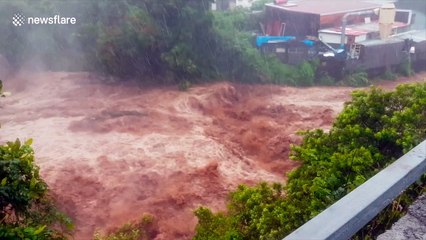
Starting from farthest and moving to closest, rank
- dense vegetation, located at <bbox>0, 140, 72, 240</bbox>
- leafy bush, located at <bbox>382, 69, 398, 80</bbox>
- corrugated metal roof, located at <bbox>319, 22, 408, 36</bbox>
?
leafy bush, located at <bbox>382, 69, 398, 80</bbox> → corrugated metal roof, located at <bbox>319, 22, 408, 36</bbox> → dense vegetation, located at <bbox>0, 140, 72, 240</bbox>

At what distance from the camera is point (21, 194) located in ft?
12.9

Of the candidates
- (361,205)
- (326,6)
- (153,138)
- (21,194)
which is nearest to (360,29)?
(326,6)

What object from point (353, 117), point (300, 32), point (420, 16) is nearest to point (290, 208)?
point (353, 117)

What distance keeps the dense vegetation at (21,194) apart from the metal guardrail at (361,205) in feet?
8.73

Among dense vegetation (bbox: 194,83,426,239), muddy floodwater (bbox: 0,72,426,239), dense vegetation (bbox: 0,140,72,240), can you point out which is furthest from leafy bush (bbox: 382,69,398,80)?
dense vegetation (bbox: 0,140,72,240)

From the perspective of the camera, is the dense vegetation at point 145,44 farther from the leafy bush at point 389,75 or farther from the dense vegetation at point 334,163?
the dense vegetation at point 334,163

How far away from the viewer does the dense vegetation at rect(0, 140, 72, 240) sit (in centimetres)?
381

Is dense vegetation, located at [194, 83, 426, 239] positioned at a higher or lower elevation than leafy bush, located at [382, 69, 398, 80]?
higher

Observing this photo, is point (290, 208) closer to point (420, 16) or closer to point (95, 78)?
point (95, 78)

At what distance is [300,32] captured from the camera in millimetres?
18250

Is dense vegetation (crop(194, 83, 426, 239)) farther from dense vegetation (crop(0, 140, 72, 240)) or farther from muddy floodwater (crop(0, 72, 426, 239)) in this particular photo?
muddy floodwater (crop(0, 72, 426, 239))

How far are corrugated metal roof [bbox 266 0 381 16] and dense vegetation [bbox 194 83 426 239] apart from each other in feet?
45.9

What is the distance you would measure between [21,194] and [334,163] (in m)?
2.90

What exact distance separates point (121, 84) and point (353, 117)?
41.1 feet
